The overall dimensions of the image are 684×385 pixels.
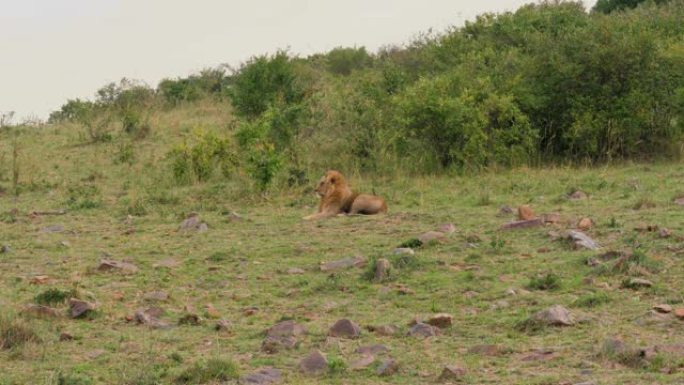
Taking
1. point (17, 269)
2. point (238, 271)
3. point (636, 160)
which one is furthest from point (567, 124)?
point (17, 269)

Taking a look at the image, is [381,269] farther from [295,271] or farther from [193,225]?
[193,225]

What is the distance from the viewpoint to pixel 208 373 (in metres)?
6.22

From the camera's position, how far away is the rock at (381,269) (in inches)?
354

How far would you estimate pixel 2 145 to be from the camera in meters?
21.8

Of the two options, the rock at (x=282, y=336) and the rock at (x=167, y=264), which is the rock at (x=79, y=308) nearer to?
the rock at (x=282, y=336)

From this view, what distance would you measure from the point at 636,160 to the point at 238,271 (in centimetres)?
822

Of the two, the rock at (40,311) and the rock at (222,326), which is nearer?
the rock at (222,326)

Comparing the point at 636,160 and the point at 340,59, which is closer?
the point at 636,160

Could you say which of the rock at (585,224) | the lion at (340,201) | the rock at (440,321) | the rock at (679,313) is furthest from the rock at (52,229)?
the rock at (679,313)

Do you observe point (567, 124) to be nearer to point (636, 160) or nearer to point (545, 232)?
point (636, 160)

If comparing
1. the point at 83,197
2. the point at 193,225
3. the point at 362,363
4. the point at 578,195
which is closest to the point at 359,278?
the point at 362,363

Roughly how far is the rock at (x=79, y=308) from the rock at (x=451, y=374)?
307 cm

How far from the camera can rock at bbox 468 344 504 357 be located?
6621mm

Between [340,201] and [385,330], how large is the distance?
19.2ft
